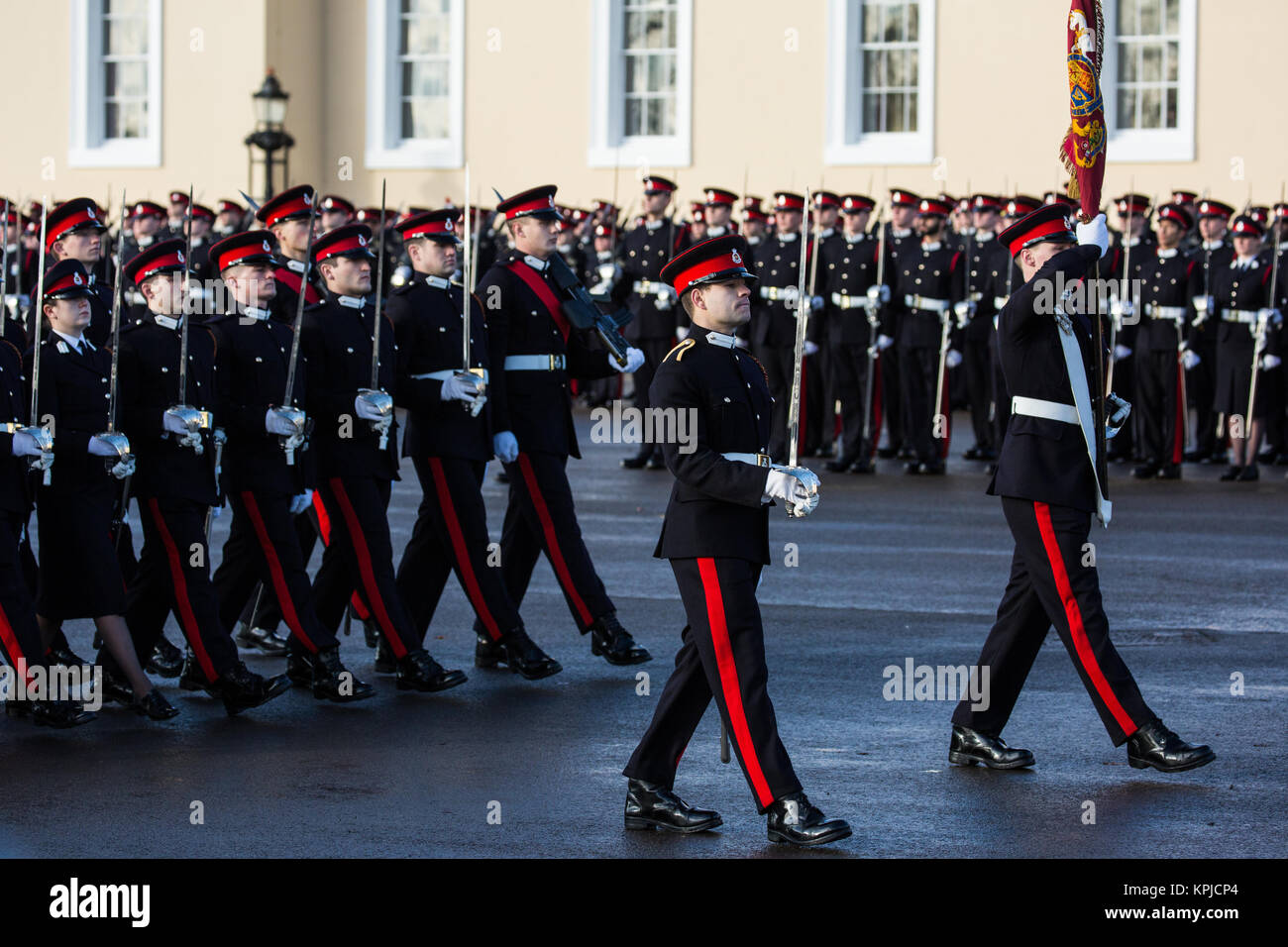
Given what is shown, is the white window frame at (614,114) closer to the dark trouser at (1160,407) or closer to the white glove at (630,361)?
the dark trouser at (1160,407)

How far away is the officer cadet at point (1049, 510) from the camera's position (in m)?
7.19

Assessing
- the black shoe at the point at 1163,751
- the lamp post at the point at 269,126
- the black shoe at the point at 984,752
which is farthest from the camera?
the lamp post at the point at 269,126

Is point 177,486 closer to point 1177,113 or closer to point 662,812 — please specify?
point 662,812

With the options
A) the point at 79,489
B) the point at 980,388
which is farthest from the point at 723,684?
the point at 980,388

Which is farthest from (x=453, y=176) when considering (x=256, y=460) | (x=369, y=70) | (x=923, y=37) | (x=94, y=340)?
(x=256, y=460)

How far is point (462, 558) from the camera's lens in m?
9.14

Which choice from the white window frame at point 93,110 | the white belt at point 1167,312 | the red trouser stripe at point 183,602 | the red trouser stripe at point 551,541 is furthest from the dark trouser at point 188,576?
the white window frame at point 93,110

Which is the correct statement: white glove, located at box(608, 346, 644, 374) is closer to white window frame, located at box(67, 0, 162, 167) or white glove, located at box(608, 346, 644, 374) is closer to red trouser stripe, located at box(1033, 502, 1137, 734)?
red trouser stripe, located at box(1033, 502, 1137, 734)

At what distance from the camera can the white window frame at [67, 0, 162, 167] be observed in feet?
97.3

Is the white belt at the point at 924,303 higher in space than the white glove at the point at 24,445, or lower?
higher

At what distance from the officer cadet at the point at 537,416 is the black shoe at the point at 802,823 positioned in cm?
306

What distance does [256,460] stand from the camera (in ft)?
28.1

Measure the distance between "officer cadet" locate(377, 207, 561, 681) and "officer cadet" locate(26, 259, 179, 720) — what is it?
1377 millimetres

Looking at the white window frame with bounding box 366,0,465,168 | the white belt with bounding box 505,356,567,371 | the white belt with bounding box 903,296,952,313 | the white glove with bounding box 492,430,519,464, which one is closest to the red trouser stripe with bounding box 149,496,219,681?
the white glove with bounding box 492,430,519,464
